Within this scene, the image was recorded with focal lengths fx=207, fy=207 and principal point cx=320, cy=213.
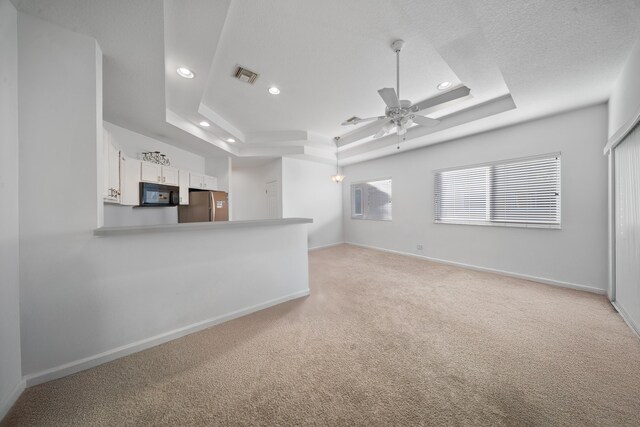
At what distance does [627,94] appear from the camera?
1.98 metres

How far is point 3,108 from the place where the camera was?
124 centimetres

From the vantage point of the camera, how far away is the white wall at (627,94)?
1775mm

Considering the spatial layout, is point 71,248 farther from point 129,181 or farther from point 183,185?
point 183,185

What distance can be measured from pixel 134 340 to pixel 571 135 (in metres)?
5.65

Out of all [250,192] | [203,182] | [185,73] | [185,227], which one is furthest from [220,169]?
[185,227]

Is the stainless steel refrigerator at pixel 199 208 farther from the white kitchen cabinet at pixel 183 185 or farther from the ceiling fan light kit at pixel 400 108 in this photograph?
the ceiling fan light kit at pixel 400 108

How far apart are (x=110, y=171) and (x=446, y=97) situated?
4570 mm

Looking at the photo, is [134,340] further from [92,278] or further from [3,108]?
[3,108]

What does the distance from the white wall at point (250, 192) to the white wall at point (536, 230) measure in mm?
3755

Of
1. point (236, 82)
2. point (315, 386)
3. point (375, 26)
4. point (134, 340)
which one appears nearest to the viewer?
point (315, 386)

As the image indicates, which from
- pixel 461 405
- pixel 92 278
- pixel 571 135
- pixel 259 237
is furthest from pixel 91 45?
pixel 571 135

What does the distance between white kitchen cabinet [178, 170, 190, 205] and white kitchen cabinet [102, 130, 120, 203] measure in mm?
1176

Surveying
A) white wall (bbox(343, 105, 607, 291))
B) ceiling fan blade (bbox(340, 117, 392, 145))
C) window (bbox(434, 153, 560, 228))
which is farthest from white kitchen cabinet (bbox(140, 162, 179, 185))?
window (bbox(434, 153, 560, 228))

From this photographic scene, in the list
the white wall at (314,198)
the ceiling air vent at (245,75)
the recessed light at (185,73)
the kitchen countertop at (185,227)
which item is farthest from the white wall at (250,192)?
the kitchen countertop at (185,227)
